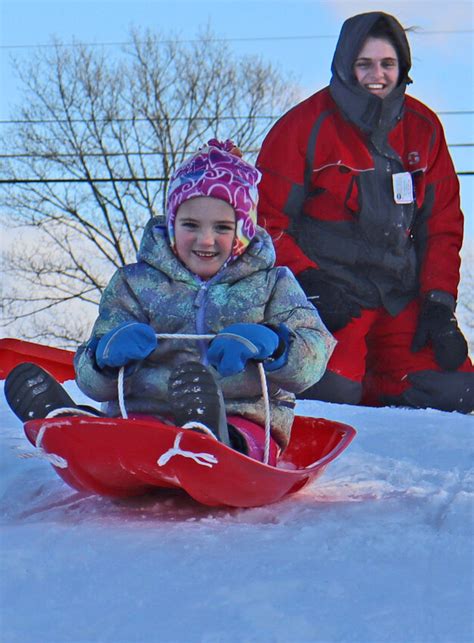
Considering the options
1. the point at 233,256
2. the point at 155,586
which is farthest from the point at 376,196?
the point at 155,586

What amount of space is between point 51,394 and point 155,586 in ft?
2.52

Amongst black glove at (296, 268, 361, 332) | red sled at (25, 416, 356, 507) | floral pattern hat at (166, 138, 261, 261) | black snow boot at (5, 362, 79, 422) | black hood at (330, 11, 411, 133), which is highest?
black hood at (330, 11, 411, 133)

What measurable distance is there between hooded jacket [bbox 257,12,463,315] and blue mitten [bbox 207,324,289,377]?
2227 millimetres

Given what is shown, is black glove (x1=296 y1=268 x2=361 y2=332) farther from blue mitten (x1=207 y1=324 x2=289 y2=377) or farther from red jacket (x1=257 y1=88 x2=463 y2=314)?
blue mitten (x1=207 y1=324 x2=289 y2=377)

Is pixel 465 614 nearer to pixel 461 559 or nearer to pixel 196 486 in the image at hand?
pixel 461 559

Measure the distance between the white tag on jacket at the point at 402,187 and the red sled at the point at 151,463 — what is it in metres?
2.47

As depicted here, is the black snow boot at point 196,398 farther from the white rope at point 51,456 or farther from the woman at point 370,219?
the woman at point 370,219

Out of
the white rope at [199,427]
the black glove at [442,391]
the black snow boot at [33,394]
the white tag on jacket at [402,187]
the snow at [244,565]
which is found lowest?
the black glove at [442,391]

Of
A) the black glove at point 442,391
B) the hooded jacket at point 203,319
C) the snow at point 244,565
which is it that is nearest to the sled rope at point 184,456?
the snow at point 244,565

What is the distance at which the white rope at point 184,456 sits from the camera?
2033 mm

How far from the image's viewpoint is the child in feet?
7.82

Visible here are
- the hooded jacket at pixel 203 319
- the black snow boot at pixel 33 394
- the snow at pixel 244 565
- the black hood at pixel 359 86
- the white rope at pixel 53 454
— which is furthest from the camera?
the black hood at pixel 359 86

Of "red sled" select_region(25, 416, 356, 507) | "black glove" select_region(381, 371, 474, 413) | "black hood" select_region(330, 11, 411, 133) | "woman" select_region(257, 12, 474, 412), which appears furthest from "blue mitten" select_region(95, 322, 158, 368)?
"black glove" select_region(381, 371, 474, 413)

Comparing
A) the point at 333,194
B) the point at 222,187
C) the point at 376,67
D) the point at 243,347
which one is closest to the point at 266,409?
the point at 243,347
